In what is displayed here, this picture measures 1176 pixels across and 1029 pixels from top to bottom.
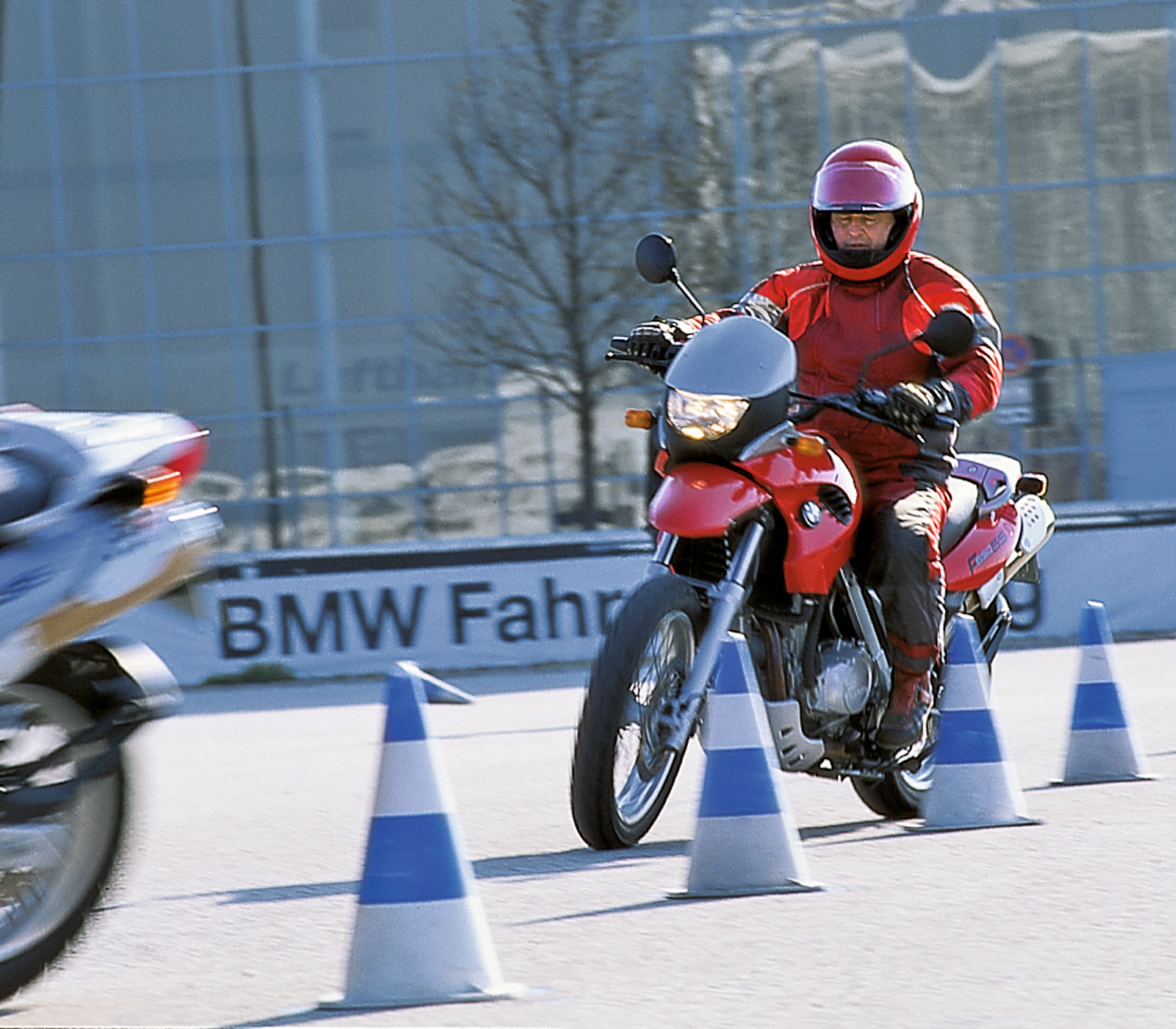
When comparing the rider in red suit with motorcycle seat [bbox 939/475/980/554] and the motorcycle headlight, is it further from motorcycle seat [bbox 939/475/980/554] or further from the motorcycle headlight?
the motorcycle headlight

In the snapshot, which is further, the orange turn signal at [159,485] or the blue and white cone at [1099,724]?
the blue and white cone at [1099,724]

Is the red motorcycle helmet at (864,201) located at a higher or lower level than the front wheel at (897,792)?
higher

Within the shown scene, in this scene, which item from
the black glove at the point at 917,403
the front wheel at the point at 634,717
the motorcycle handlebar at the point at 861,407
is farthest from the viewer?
the motorcycle handlebar at the point at 861,407

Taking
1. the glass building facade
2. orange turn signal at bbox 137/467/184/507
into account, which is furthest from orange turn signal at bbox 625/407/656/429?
the glass building facade

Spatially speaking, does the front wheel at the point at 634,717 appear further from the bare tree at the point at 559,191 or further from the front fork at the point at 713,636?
the bare tree at the point at 559,191

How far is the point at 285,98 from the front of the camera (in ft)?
97.2

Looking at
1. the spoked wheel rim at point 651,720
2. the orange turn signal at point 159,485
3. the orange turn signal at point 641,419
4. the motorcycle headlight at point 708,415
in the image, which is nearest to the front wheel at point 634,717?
the spoked wheel rim at point 651,720

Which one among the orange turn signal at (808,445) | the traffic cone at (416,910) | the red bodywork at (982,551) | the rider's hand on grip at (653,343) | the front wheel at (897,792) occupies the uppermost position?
the rider's hand on grip at (653,343)

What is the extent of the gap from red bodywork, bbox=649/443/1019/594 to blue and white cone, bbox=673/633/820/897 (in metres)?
0.87

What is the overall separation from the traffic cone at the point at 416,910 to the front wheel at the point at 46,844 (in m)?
0.54

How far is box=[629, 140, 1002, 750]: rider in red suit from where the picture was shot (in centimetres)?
744

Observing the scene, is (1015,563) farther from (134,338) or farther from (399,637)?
(134,338)

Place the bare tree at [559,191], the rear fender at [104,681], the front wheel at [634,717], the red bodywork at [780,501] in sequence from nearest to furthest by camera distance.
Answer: the rear fender at [104,681] < the front wheel at [634,717] < the red bodywork at [780,501] < the bare tree at [559,191]

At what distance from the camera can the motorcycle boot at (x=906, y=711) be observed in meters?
7.40
